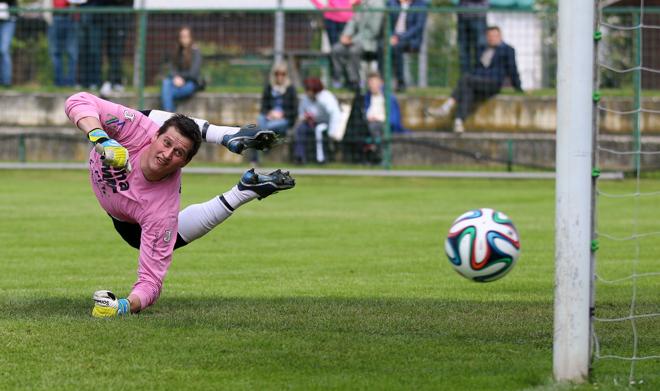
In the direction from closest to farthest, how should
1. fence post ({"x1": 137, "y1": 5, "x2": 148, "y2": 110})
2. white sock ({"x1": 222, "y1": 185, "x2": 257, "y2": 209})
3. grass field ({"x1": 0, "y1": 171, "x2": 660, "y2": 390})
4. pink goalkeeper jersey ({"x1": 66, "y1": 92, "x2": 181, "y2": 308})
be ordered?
1. grass field ({"x1": 0, "y1": 171, "x2": 660, "y2": 390})
2. pink goalkeeper jersey ({"x1": 66, "y1": 92, "x2": 181, "y2": 308})
3. white sock ({"x1": 222, "y1": 185, "x2": 257, "y2": 209})
4. fence post ({"x1": 137, "y1": 5, "x2": 148, "y2": 110})

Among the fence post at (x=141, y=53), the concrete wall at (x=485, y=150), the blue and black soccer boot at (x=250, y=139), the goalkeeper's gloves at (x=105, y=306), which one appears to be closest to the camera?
the goalkeeper's gloves at (x=105, y=306)

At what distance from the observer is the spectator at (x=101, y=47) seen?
22047mm

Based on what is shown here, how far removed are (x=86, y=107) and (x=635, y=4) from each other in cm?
1711

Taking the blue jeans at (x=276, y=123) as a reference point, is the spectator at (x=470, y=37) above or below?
above

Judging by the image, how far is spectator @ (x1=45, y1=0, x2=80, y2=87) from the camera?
22.2 meters

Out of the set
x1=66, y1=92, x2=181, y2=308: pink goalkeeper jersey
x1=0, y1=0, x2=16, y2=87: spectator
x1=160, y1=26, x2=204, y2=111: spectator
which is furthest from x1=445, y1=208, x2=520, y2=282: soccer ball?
x1=0, y1=0, x2=16, y2=87: spectator

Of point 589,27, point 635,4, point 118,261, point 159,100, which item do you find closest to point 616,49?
point 635,4

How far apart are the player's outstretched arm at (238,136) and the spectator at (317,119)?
12140 mm

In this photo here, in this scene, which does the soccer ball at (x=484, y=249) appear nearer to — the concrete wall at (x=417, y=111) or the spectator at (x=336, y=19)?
the concrete wall at (x=417, y=111)

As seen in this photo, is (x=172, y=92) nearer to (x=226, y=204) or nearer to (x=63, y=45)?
(x=63, y=45)

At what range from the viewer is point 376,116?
21.1 meters

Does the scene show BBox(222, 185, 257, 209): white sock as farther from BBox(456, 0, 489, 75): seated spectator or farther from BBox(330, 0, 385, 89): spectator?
BBox(456, 0, 489, 75): seated spectator

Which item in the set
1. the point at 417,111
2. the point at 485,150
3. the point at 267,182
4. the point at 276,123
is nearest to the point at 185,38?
the point at 276,123

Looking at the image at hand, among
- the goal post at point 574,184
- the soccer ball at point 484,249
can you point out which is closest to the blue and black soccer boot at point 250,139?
the soccer ball at point 484,249
